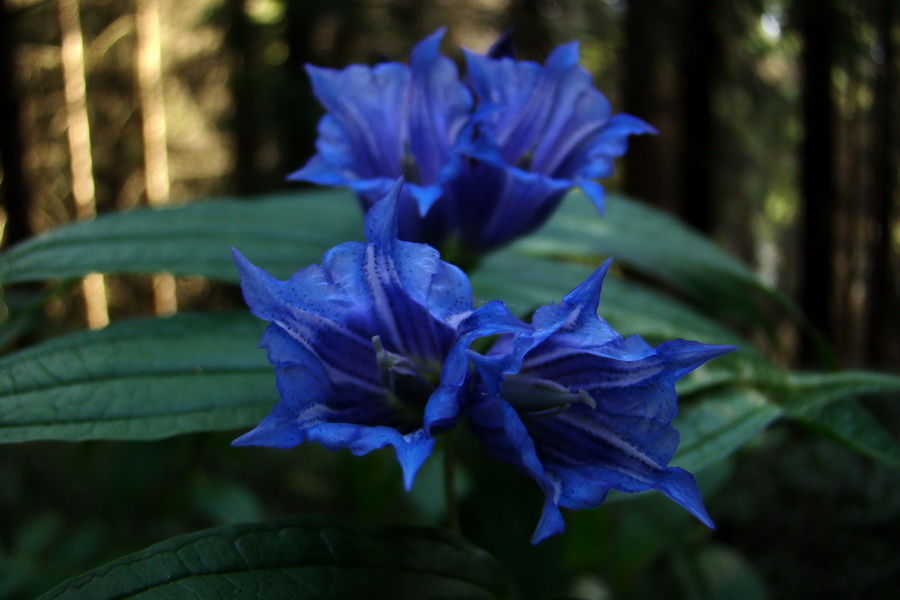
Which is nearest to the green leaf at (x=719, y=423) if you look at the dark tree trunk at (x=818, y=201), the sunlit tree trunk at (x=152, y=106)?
the dark tree trunk at (x=818, y=201)

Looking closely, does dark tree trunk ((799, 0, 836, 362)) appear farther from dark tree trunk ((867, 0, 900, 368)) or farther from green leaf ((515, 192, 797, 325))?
green leaf ((515, 192, 797, 325))

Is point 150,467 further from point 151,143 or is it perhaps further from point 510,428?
point 151,143

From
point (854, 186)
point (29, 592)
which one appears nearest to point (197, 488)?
point (29, 592)

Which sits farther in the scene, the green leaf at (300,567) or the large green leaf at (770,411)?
the large green leaf at (770,411)

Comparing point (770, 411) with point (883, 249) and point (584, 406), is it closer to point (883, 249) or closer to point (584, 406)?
point (584, 406)

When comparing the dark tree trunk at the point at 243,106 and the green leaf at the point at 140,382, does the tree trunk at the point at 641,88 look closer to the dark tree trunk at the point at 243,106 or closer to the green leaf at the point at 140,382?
the dark tree trunk at the point at 243,106

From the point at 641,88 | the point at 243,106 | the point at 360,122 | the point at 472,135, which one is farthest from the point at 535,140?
the point at 243,106
